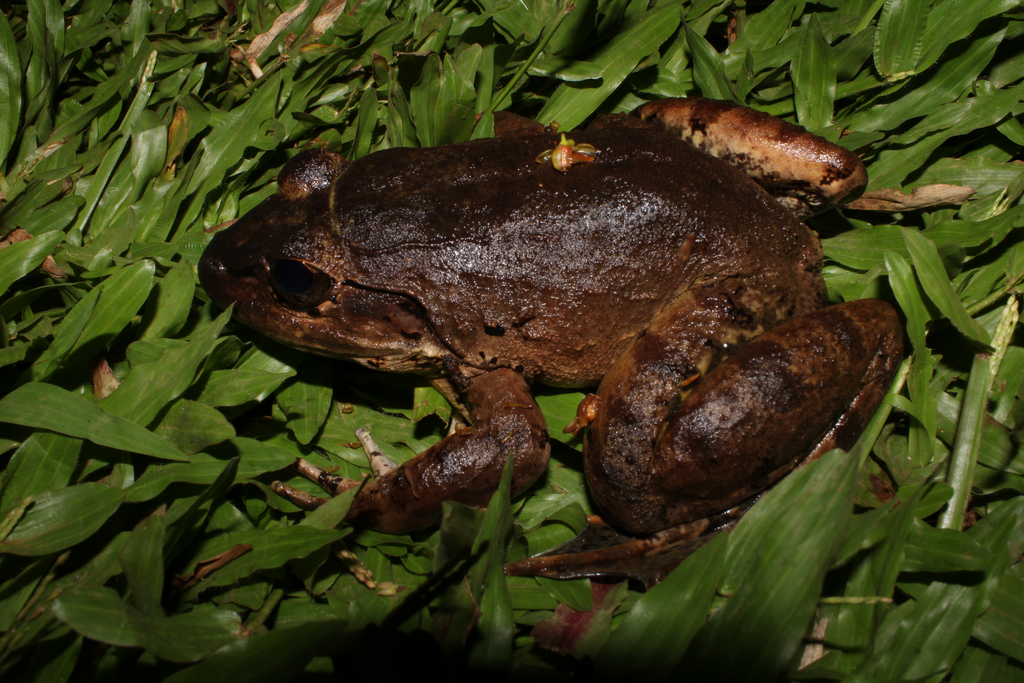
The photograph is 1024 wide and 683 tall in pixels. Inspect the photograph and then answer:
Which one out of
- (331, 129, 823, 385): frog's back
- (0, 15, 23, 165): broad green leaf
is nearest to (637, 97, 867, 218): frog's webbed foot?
(331, 129, 823, 385): frog's back

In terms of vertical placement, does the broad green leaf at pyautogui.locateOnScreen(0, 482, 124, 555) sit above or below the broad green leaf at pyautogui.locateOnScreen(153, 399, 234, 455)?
below

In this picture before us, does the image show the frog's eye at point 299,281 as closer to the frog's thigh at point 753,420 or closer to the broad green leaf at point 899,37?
the frog's thigh at point 753,420

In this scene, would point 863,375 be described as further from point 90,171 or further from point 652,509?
point 90,171

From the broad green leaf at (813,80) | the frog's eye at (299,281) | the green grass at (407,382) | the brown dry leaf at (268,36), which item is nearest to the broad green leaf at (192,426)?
the green grass at (407,382)

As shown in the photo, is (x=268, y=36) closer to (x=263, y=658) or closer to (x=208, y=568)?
(x=208, y=568)

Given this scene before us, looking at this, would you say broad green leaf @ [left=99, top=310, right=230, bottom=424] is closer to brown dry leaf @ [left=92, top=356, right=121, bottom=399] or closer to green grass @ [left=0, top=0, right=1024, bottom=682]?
green grass @ [left=0, top=0, right=1024, bottom=682]
